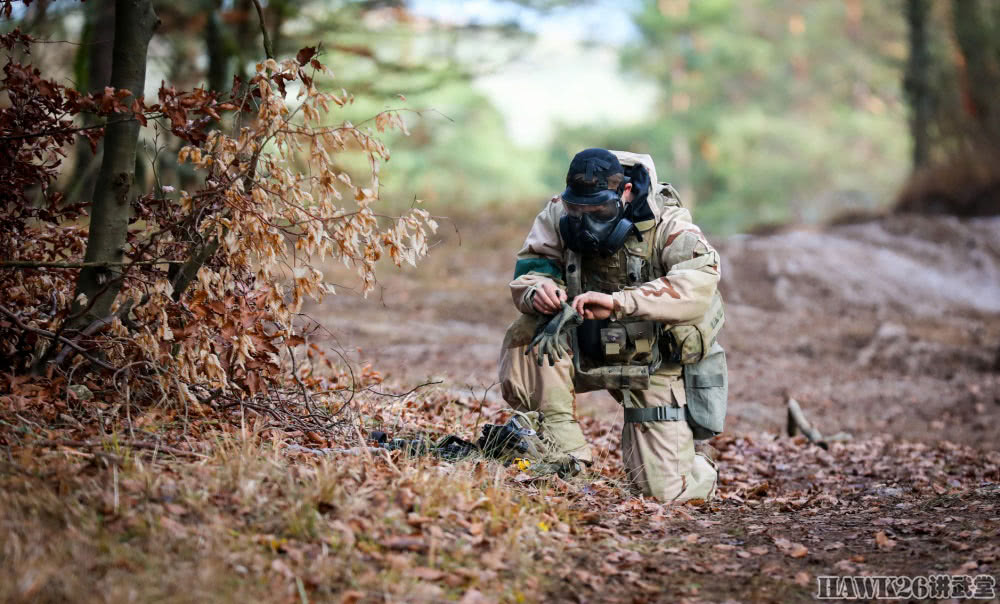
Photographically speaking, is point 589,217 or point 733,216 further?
point 733,216

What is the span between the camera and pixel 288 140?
3.93 meters

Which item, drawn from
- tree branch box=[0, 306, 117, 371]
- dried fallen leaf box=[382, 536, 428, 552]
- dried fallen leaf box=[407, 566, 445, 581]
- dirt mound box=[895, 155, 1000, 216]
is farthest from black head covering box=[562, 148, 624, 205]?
dirt mound box=[895, 155, 1000, 216]

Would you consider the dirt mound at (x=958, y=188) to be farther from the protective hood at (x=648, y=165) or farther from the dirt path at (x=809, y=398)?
the protective hood at (x=648, y=165)

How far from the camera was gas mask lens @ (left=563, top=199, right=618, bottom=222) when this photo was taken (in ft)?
14.4

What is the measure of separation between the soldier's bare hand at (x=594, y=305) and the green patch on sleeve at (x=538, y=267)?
49 centimetres

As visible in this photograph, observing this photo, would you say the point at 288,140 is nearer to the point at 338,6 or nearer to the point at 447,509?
the point at 447,509

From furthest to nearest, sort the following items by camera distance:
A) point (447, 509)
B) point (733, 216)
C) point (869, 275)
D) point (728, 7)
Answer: point (733, 216), point (728, 7), point (869, 275), point (447, 509)

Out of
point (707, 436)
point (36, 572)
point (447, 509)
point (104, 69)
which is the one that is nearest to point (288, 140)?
point (447, 509)

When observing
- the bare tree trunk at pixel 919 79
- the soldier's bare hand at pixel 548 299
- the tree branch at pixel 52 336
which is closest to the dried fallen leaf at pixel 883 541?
the soldier's bare hand at pixel 548 299

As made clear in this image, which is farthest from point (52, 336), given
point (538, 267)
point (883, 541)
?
point (883, 541)

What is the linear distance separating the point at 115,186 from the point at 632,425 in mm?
2816

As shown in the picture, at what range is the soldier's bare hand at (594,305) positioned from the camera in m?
4.22

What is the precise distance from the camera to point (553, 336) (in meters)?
4.15

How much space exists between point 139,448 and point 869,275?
1283cm
